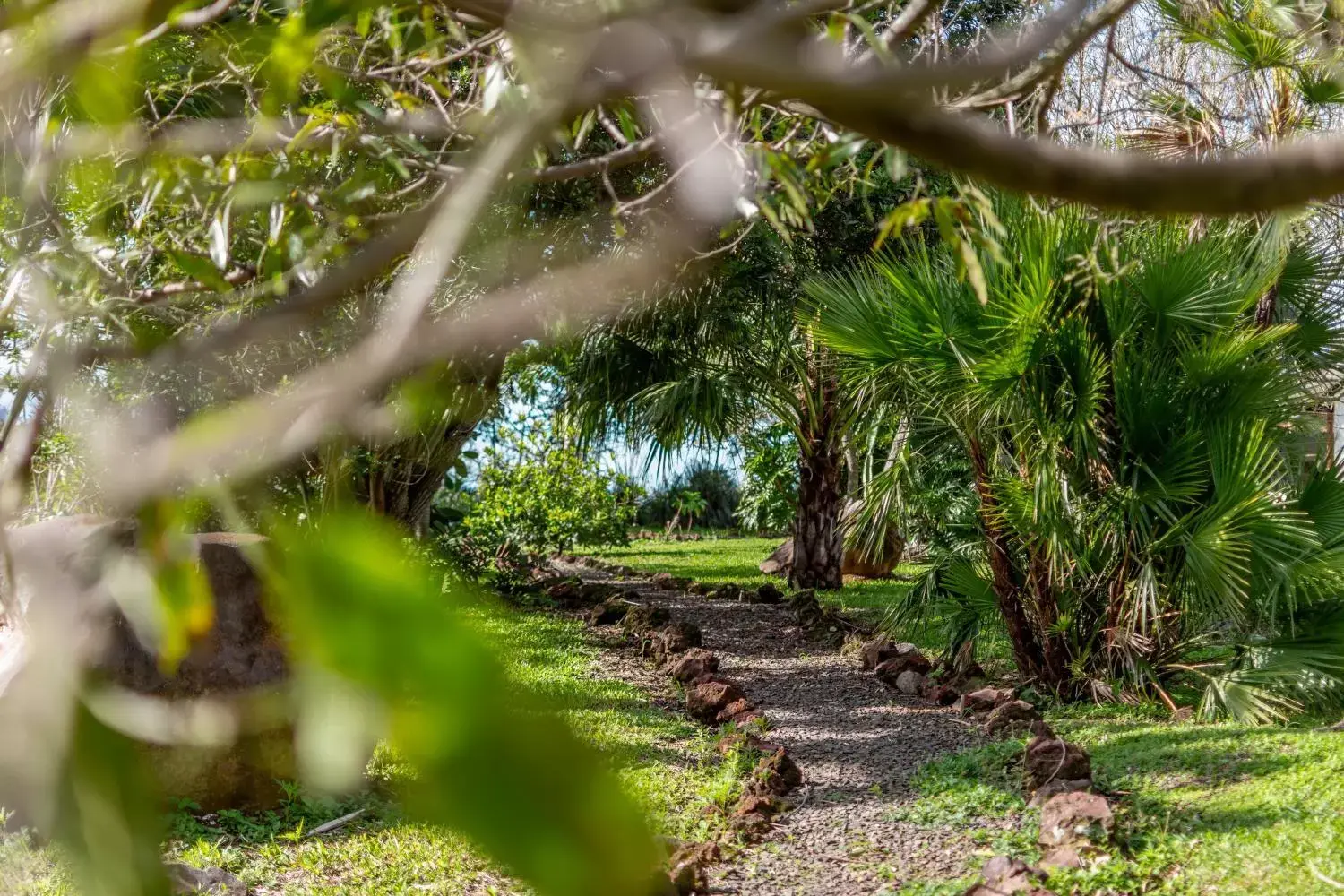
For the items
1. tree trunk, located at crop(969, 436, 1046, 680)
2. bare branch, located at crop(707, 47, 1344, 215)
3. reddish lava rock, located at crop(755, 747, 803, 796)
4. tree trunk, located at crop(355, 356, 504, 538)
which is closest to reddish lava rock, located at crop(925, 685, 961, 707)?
tree trunk, located at crop(969, 436, 1046, 680)

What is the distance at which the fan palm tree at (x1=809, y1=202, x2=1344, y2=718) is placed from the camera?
4820mm

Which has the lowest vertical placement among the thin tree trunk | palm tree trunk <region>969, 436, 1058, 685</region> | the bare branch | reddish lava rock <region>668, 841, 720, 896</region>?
reddish lava rock <region>668, 841, 720, 896</region>

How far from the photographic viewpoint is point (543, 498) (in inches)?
404

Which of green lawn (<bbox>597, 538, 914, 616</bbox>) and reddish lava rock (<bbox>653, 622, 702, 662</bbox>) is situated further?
green lawn (<bbox>597, 538, 914, 616</bbox>)

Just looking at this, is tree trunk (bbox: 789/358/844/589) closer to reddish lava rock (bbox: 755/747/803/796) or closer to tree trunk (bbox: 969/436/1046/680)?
tree trunk (bbox: 969/436/1046/680)

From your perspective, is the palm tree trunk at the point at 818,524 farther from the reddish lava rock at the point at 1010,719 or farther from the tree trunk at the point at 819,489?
the reddish lava rock at the point at 1010,719

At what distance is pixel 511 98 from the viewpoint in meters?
1.38

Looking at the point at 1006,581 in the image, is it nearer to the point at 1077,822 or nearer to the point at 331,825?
the point at 1077,822

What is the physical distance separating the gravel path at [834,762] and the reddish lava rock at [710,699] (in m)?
0.23

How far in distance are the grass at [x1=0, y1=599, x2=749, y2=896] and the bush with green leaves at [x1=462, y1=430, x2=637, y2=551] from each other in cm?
507

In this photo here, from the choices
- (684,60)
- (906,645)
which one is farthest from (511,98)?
(906,645)

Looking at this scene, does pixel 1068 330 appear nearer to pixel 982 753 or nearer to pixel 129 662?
pixel 982 753

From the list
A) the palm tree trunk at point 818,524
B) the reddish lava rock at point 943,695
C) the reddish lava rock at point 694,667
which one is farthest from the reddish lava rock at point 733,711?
the palm tree trunk at point 818,524

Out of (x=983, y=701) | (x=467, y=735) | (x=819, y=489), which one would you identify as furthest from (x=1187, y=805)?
(x=819, y=489)
